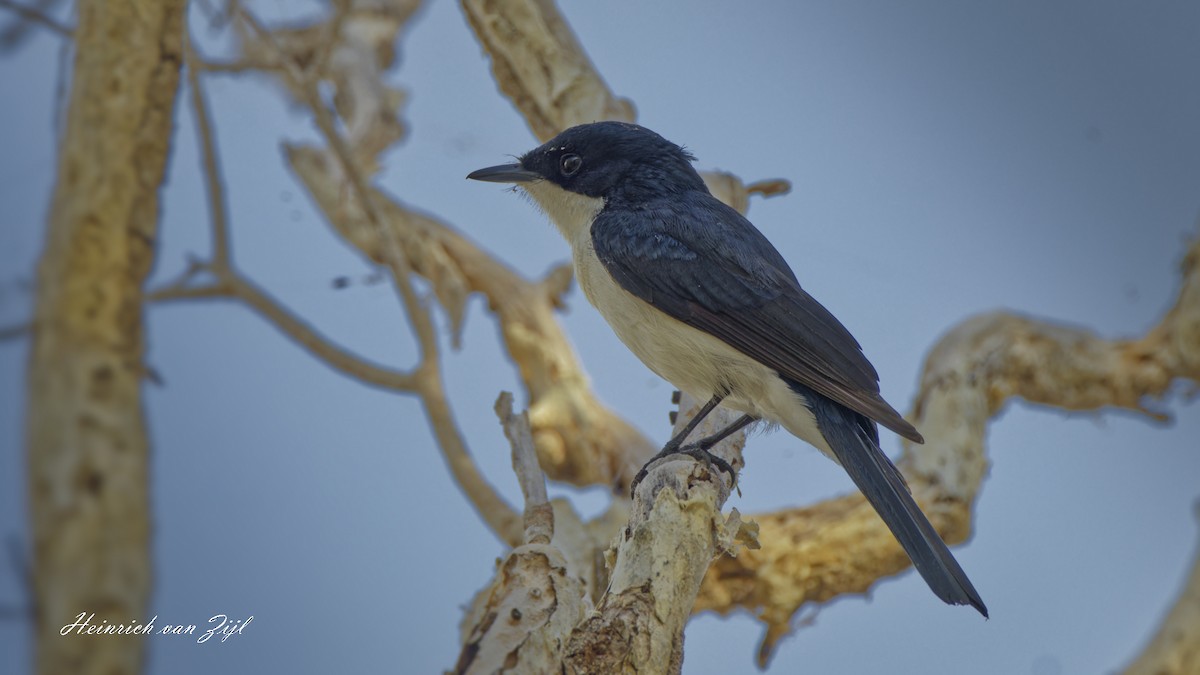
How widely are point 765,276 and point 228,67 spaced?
3.48 m

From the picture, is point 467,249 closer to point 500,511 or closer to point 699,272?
point 500,511

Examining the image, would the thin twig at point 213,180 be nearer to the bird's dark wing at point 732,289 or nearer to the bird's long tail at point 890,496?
the bird's dark wing at point 732,289

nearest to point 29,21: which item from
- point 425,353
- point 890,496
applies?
point 890,496

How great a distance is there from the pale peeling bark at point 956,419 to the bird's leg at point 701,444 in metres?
0.87

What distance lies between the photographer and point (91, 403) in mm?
1604

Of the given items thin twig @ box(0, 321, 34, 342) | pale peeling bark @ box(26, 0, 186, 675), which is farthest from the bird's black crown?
thin twig @ box(0, 321, 34, 342)

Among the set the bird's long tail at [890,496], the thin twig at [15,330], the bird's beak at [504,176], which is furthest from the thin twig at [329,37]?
the thin twig at [15,330]

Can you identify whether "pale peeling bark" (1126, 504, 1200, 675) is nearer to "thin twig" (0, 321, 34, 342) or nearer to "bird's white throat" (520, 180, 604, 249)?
"bird's white throat" (520, 180, 604, 249)

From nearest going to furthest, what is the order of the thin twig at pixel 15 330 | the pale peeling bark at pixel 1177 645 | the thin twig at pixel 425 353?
1. the thin twig at pixel 15 330
2. the pale peeling bark at pixel 1177 645
3. the thin twig at pixel 425 353

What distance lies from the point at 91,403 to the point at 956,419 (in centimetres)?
433

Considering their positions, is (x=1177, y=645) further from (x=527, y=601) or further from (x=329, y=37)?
(x=329, y=37)

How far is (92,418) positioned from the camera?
1576 mm

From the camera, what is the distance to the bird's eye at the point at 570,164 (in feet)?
14.1

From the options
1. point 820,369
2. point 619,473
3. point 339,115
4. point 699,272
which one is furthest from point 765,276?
point 339,115
